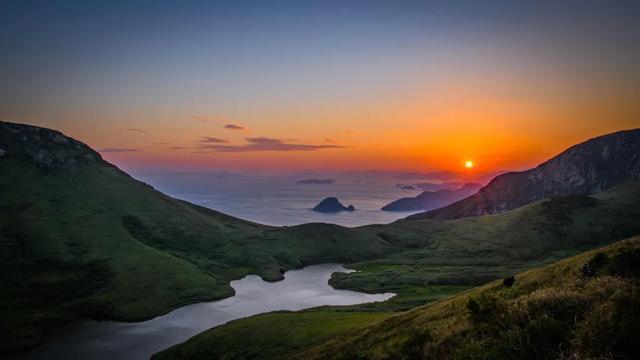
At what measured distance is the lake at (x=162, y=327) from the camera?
120 metres

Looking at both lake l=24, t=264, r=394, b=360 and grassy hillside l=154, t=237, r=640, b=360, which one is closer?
grassy hillside l=154, t=237, r=640, b=360

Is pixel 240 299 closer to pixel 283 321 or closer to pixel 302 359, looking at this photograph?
pixel 283 321

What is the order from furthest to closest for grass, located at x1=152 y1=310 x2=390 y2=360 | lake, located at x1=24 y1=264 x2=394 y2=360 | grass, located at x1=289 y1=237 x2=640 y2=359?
lake, located at x1=24 y1=264 x2=394 y2=360
grass, located at x1=152 y1=310 x2=390 y2=360
grass, located at x1=289 y1=237 x2=640 y2=359

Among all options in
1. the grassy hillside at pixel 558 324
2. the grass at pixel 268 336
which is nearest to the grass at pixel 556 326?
the grassy hillside at pixel 558 324

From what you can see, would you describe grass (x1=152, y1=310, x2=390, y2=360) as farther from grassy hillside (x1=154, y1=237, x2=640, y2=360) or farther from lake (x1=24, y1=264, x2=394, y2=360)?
grassy hillside (x1=154, y1=237, x2=640, y2=360)

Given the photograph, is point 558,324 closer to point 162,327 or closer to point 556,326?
point 556,326

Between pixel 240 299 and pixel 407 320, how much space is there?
144 meters

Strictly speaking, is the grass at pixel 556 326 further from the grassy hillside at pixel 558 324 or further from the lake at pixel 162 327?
the lake at pixel 162 327

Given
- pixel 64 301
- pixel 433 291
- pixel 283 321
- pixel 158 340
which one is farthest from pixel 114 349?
pixel 433 291

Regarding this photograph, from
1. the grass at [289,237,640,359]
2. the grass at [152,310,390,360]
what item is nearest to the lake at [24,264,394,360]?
the grass at [152,310,390,360]

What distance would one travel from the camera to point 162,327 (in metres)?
144

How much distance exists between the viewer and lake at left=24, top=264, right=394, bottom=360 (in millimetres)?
120062

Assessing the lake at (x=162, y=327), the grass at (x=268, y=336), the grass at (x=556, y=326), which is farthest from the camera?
the lake at (x=162, y=327)

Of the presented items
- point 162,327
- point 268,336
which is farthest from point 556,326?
point 162,327
